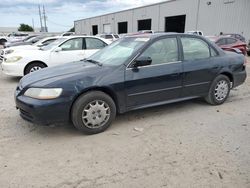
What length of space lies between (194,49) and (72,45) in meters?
4.78

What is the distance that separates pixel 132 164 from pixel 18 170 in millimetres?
1415

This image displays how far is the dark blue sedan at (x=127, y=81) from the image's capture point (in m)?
3.67

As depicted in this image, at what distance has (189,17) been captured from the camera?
29016mm

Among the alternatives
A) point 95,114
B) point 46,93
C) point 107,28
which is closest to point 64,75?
point 46,93

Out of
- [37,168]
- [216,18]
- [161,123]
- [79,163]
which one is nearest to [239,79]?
[161,123]

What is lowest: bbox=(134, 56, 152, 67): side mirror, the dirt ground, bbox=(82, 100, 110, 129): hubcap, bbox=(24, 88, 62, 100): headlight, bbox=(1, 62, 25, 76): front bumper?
the dirt ground

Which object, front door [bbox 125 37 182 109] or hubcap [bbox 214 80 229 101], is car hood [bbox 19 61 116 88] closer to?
front door [bbox 125 37 182 109]

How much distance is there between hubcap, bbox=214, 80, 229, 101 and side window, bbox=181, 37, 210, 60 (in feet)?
2.28

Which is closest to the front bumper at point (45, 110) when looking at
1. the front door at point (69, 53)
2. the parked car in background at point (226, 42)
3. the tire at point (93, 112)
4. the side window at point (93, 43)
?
the tire at point (93, 112)

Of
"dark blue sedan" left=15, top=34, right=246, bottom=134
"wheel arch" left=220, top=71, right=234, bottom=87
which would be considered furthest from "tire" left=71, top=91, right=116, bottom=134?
"wheel arch" left=220, top=71, right=234, bottom=87

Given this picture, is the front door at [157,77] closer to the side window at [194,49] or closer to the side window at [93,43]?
the side window at [194,49]

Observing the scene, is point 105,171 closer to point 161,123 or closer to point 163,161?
point 163,161

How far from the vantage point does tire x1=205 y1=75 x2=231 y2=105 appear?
5.14 meters

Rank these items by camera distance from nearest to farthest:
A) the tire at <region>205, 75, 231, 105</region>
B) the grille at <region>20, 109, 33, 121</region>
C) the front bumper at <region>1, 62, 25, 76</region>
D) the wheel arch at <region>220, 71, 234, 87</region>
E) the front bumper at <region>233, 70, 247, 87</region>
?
the grille at <region>20, 109, 33, 121</region> < the tire at <region>205, 75, 231, 105</region> < the wheel arch at <region>220, 71, 234, 87</region> < the front bumper at <region>233, 70, 247, 87</region> < the front bumper at <region>1, 62, 25, 76</region>
